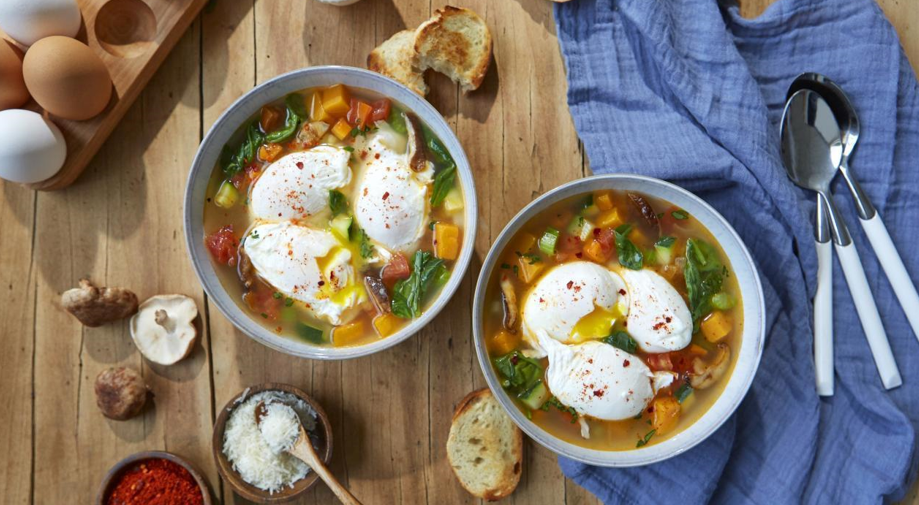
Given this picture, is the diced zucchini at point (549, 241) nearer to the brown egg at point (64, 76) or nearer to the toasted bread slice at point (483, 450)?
the toasted bread slice at point (483, 450)

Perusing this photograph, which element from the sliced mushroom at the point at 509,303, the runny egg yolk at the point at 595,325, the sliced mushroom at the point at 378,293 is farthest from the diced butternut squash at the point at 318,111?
the runny egg yolk at the point at 595,325

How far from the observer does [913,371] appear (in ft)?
10.5

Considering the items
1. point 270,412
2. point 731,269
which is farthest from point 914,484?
point 270,412

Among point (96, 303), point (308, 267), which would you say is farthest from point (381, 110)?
point (96, 303)

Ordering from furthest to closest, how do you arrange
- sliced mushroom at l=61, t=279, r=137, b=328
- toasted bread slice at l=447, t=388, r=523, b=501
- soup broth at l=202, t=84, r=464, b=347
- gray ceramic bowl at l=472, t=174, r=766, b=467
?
toasted bread slice at l=447, t=388, r=523, b=501 < sliced mushroom at l=61, t=279, r=137, b=328 < soup broth at l=202, t=84, r=464, b=347 < gray ceramic bowl at l=472, t=174, r=766, b=467

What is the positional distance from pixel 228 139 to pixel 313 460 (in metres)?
1.46

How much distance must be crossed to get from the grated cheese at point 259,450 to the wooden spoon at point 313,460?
0.04 m

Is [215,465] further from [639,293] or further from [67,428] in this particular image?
[639,293]

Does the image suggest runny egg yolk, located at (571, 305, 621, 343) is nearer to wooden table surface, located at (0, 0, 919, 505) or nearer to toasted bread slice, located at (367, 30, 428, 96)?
wooden table surface, located at (0, 0, 919, 505)

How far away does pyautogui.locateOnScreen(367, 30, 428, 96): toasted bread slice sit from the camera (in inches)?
126

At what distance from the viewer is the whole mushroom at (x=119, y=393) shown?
3145 mm

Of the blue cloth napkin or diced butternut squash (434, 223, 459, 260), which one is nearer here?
diced butternut squash (434, 223, 459, 260)

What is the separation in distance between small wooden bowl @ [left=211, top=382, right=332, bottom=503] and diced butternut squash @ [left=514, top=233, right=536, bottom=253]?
3.82 feet

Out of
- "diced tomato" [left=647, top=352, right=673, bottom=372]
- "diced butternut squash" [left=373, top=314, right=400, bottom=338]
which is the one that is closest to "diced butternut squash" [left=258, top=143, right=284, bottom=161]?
"diced butternut squash" [left=373, top=314, right=400, bottom=338]
